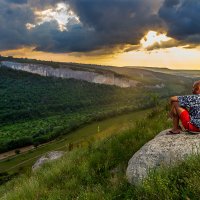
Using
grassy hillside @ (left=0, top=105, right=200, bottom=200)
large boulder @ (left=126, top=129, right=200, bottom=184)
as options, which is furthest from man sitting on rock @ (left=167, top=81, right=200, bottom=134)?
grassy hillside @ (left=0, top=105, right=200, bottom=200)

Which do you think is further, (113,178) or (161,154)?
(113,178)

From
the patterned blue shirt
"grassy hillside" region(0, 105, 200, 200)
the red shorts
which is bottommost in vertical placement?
"grassy hillside" region(0, 105, 200, 200)

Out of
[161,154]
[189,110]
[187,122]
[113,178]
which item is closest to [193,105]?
[189,110]

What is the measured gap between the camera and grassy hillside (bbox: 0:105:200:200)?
7652mm

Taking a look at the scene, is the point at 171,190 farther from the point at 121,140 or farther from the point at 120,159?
the point at 121,140

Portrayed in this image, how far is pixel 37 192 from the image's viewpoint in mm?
10914

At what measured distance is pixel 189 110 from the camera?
10.6m

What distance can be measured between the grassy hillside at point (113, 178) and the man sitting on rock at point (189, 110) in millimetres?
1930

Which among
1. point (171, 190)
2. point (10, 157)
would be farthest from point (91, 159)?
point (10, 157)

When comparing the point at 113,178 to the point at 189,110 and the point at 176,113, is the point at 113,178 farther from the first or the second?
the point at 189,110

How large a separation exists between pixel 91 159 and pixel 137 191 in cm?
365

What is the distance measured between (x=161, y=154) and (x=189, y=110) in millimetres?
1784

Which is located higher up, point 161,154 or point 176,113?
point 176,113

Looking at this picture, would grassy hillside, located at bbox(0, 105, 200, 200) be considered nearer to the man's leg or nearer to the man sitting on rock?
the man's leg
